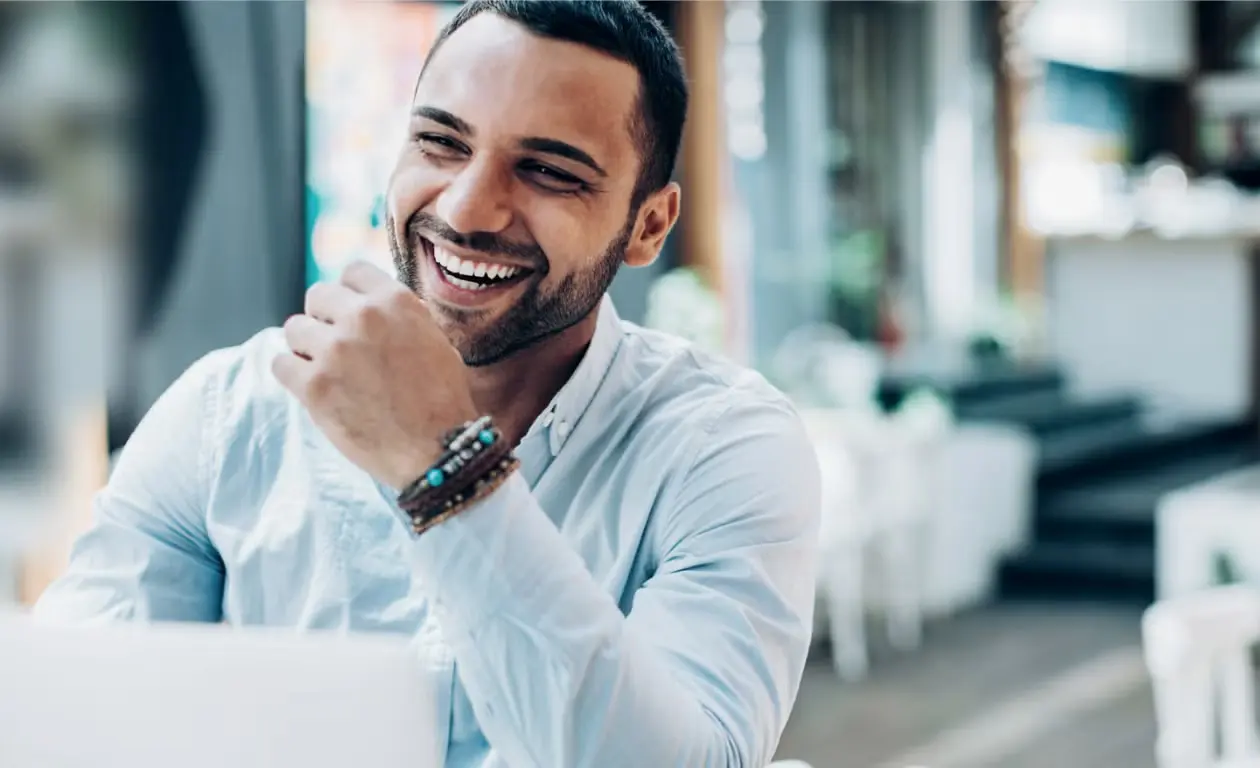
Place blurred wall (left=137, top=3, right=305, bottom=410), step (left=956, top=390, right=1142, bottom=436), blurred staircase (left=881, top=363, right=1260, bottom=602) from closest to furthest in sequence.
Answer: blurred wall (left=137, top=3, right=305, bottom=410)
blurred staircase (left=881, top=363, right=1260, bottom=602)
step (left=956, top=390, right=1142, bottom=436)

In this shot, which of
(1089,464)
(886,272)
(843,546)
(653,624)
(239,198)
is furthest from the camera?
(886,272)

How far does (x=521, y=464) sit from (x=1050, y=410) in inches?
295

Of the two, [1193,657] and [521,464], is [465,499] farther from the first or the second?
[1193,657]

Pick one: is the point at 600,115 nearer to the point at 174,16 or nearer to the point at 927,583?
the point at 174,16

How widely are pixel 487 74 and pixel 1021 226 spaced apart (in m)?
8.91

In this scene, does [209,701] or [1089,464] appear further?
[1089,464]

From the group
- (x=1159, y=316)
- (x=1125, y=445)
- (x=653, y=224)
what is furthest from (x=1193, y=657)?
(x=1159, y=316)

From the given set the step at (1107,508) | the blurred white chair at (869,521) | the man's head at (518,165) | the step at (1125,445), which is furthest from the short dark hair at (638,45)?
the step at (1125,445)

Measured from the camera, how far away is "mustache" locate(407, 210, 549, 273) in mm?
1118

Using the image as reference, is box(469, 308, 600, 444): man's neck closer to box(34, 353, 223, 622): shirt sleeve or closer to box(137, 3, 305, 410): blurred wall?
box(34, 353, 223, 622): shirt sleeve

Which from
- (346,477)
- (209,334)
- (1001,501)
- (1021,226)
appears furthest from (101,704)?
(1021,226)

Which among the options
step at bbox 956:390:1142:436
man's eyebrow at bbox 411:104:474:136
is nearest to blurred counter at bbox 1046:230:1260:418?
step at bbox 956:390:1142:436

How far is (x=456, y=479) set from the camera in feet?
2.89

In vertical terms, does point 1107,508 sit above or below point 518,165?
below
